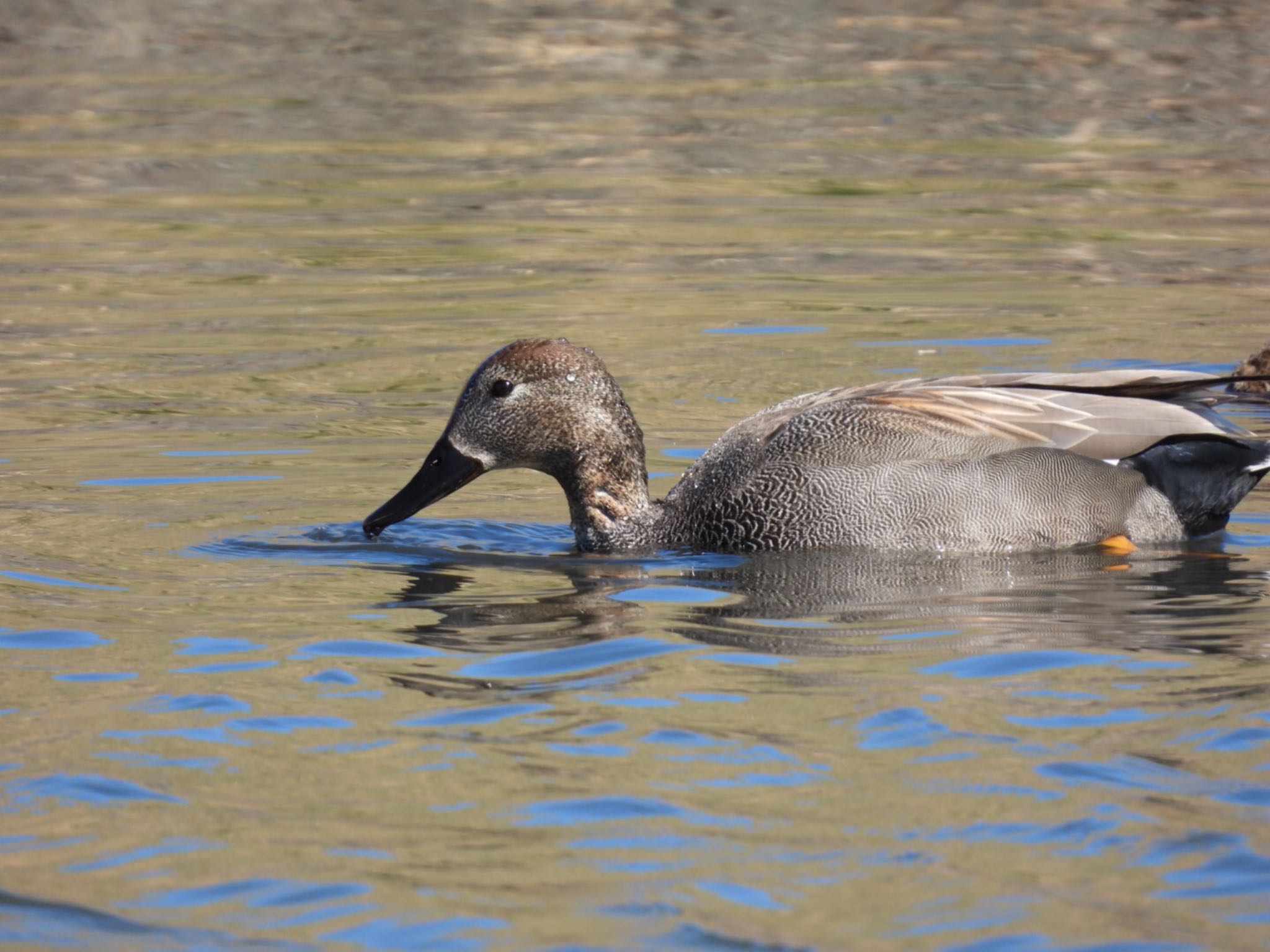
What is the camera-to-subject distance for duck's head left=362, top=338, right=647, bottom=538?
7883mm

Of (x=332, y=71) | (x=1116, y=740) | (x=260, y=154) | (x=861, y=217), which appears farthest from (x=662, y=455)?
(x=332, y=71)

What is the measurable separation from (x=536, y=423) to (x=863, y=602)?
1738mm

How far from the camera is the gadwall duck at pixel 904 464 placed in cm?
742

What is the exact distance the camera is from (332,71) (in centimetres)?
1973

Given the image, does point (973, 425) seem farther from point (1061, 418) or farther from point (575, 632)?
point (575, 632)

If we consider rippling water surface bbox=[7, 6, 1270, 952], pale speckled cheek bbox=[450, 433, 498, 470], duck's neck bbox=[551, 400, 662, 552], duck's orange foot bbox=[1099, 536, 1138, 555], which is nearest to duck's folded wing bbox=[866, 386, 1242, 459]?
duck's orange foot bbox=[1099, 536, 1138, 555]

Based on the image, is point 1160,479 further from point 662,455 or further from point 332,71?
point 332,71

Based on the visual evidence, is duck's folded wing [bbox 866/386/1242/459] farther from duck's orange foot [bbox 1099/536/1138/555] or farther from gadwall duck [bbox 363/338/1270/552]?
duck's orange foot [bbox 1099/536/1138/555]

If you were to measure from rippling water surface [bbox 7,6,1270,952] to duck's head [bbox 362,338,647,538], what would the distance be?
272mm

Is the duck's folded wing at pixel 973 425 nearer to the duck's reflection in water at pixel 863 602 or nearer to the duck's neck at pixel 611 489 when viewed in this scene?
the duck's reflection in water at pixel 863 602

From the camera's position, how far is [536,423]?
7914 millimetres

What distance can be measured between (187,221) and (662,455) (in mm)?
6619

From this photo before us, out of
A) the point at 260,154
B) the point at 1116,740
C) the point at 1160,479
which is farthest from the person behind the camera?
the point at 260,154

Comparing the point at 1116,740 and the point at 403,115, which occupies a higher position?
the point at 403,115
